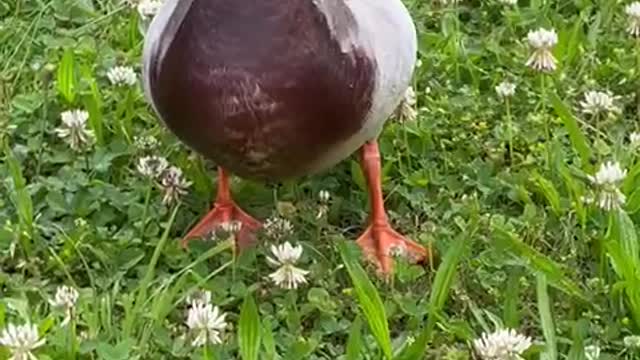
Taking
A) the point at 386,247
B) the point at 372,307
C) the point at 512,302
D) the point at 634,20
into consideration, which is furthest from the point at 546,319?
the point at 634,20

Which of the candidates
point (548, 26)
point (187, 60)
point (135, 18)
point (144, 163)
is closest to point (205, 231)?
point (144, 163)

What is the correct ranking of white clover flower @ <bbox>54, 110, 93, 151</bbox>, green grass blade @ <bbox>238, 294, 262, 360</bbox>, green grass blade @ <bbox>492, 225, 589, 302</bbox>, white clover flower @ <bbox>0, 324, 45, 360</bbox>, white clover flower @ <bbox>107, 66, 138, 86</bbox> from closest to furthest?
white clover flower @ <bbox>0, 324, 45, 360</bbox> < green grass blade @ <bbox>238, 294, 262, 360</bbox> < green grass blade @ <bbox>492, 225, 589, 302</bbox> < white clover flower @ <bbox>54, 110, 93, 151</bbox> < white clover flower @ <bbox>107, 66, 138, 86</bbox>

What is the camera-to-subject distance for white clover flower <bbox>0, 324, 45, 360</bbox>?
2.60m

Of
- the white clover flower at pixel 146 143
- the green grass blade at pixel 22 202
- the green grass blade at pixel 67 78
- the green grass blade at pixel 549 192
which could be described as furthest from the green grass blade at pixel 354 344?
the green grass blade at pixel 67 78

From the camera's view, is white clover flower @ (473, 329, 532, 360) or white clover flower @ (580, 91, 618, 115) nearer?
white clover flower @ (473, 329, 532, 360)

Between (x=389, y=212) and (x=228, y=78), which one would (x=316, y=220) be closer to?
(x=389, y=212)

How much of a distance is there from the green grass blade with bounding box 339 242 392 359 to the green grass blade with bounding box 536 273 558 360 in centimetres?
25

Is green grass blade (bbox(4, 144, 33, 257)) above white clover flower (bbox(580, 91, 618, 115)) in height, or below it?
above

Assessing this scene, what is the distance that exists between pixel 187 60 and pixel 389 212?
68 centimetres

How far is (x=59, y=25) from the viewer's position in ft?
13.2

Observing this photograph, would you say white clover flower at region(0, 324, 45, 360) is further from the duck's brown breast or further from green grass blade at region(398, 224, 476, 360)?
green grass blade at region(398, 224, 476, 360)

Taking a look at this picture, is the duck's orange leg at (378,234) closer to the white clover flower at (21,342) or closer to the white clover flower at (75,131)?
the white clover flower at (75,131)

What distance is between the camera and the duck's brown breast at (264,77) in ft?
9.07

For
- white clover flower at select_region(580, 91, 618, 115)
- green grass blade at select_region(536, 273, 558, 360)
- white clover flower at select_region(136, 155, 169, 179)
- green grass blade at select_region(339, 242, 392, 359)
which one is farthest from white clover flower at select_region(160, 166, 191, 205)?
white clover flower at select_region(580, 91, 618, 115)
